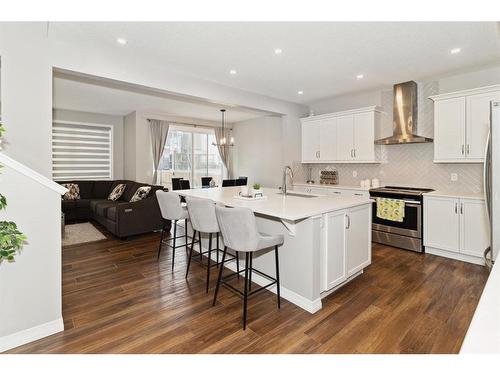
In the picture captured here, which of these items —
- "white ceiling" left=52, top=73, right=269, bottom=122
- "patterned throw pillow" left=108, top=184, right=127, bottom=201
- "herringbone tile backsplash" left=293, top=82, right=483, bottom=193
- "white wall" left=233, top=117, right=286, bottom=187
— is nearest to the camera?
"herringbone tile backsplash" left=293, top=82, right=483, bottom=193

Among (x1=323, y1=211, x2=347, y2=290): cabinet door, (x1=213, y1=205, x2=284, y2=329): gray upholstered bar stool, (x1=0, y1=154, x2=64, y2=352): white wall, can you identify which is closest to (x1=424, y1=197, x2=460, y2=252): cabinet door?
(x1=323, y1=211, x2=347, y2=290): cabinet door

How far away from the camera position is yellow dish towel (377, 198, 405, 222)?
418cm

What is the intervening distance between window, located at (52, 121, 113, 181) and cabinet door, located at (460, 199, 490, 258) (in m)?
7.66

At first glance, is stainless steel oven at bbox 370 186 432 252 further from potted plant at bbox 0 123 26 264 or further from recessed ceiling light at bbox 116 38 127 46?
potted plant at bbox 0 123 26 264

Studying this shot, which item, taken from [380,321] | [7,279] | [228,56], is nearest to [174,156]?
[228,56]

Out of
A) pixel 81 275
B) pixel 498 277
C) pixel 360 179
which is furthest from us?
pixel 360 179

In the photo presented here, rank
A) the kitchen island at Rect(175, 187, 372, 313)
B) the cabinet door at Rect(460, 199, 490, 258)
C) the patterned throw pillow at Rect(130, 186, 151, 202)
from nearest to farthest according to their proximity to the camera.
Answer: the kitchen island at Rect(175, 187, 372, 313) → the cabinet door at Rect(460, 199, 490, 258) → the patterned throw pillow at Rect(130, 186, 151, 202)

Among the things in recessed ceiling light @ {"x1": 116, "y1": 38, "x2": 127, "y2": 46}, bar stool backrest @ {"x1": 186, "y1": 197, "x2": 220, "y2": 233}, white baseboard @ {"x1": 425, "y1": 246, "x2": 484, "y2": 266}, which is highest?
recessed ceiling light @ {"x1": 116, "y1": 38, "x2": 127, "y2": 46}

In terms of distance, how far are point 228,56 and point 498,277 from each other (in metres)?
3.31

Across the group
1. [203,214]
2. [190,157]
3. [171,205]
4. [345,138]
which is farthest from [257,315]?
[190,157]

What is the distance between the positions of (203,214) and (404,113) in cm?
383

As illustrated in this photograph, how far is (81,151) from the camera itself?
693 centimetres

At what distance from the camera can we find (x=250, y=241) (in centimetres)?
226

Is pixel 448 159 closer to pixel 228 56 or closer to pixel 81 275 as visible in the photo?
pixel 228 56
